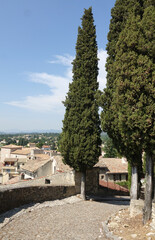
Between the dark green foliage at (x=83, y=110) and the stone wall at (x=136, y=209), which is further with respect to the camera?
the dark green foliage at (x=83, y=110)

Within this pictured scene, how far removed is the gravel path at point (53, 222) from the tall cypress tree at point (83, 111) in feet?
13.4

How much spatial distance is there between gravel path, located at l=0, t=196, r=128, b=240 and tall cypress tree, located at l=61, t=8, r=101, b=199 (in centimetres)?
408

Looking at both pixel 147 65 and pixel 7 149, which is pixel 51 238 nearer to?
pixel 147 65

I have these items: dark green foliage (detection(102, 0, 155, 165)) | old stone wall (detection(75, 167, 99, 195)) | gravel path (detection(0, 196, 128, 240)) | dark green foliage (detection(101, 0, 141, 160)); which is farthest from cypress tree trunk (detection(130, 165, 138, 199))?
old stone wall (detection(75, 167, 99, 195))

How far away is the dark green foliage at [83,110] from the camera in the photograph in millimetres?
17500

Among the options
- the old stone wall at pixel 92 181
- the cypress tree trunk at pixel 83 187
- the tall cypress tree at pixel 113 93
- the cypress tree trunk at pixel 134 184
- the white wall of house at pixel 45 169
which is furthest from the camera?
the white wall of house at pixel 45 169

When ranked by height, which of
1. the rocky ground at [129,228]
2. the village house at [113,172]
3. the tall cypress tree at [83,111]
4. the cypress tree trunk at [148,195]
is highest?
the tall cypress tree at [83,111]

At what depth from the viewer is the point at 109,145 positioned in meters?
60.7

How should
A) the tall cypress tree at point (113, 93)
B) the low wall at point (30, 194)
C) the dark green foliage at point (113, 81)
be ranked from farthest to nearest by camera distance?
the dark green foliage at point (113, 81), the tall cypress tree at point (113, 93), the low wall at point (30, 194)

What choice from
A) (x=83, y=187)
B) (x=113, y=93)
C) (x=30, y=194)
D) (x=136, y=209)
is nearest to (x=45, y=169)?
(x=83, y=187)

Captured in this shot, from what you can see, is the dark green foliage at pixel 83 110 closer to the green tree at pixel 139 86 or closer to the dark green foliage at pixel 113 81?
the dark green foliage at pixel 113 81

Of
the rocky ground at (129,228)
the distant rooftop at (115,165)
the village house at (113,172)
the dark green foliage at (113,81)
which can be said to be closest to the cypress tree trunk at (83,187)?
the dark green foliage at (113,81)

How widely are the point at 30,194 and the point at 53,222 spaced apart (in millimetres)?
4297

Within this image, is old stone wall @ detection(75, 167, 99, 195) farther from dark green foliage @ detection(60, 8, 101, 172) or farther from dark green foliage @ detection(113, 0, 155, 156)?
dark green foliage @ detection(113, 0, 155, 156)
